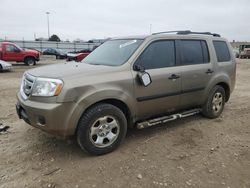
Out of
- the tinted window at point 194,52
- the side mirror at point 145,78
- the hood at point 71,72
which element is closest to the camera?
the hood at point 71,72

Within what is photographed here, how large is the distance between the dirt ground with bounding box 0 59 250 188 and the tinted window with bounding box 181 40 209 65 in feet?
4.25

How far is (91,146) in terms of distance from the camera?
3500 mm

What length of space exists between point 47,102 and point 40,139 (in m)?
1.25

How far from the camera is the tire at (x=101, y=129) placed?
3.38m

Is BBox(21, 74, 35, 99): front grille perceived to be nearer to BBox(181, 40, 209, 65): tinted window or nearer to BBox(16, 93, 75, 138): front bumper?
BBox(16, 93, 75, 138): front bumper

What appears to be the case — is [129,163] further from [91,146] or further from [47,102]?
[47,102]

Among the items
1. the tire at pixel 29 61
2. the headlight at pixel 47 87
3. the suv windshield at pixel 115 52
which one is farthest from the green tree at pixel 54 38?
the headlight at pixel 47 87

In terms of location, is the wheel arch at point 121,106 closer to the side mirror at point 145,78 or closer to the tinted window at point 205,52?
the side mirror at point 145,78

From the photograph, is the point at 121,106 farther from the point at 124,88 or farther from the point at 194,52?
the point at 194,52

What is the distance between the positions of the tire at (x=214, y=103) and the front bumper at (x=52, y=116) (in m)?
3.06

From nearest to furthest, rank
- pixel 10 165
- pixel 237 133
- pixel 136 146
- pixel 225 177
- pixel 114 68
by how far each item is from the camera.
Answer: pixel 225 177
pixel 10 165
pixel 114 68
pixel 136 146
pixel 237 133

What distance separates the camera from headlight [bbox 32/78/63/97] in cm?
318

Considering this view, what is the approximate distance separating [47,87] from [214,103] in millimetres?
3620

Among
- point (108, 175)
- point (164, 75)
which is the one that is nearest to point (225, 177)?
point (108, 175)
